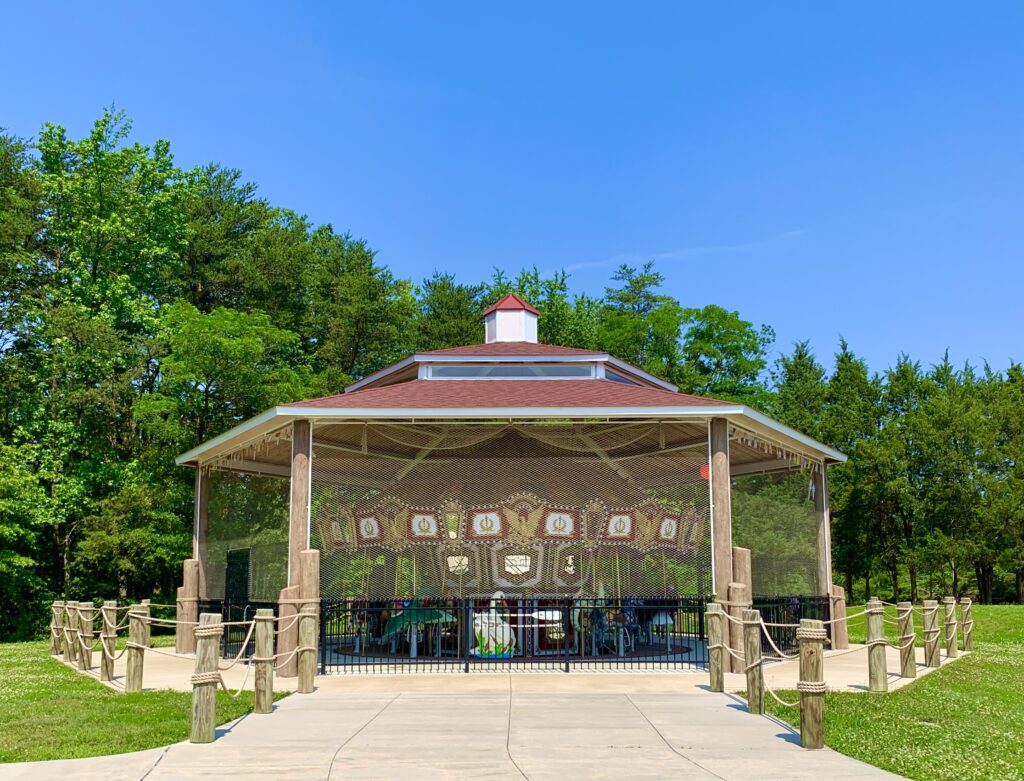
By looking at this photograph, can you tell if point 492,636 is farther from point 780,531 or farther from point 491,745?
point 780,531

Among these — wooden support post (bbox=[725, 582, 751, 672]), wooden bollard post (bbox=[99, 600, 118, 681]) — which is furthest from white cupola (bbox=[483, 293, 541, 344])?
wooden bollard post (bbox=[99, 600, 118, 681])

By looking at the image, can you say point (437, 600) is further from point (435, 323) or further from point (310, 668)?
point (435, 323)

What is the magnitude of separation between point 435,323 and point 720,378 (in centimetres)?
1244

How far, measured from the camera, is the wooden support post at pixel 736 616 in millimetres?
13633

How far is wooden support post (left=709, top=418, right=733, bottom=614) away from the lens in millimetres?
14289

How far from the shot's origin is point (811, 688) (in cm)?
859

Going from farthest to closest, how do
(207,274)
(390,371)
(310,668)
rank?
1. (207,274)
2. (390,371)
3. (310,668)

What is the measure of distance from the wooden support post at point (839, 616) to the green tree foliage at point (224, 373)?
4.71ft

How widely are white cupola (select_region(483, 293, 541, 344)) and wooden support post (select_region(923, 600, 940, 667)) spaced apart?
10.2 m

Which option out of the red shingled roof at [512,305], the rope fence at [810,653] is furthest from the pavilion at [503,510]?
the red shingled roof at [512,305]

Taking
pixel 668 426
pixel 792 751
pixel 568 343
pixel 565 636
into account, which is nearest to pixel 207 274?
pixel 568 343

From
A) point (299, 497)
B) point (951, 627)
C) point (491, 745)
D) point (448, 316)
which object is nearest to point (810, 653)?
point (491, 745)

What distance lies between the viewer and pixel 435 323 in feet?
135

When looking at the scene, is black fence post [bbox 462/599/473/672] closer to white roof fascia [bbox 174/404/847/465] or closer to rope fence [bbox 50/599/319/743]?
rope fence [bbox 50/599/319/743]
